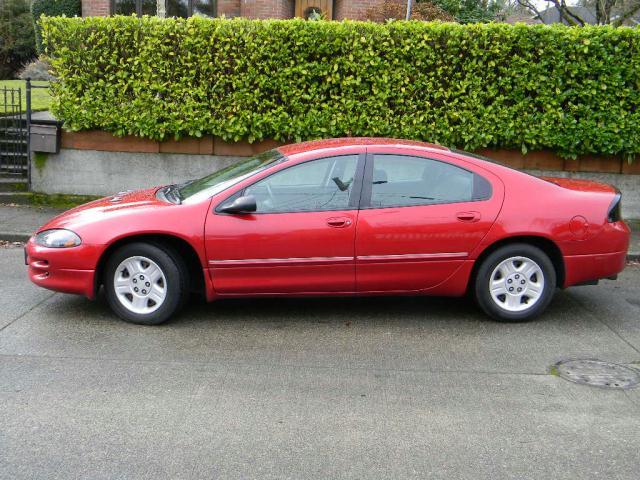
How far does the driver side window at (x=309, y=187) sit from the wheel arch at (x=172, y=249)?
679 millimetres

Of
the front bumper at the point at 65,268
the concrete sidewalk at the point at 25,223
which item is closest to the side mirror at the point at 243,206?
the front bumper at the point at 65,268

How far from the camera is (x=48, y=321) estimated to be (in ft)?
20.3

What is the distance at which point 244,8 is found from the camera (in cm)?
1697

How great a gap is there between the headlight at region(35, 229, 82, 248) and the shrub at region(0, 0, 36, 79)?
22.8 meters

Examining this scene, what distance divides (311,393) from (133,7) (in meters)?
15.1

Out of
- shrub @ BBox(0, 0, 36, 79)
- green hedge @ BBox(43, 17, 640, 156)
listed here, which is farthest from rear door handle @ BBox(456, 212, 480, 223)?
shrub @ BBox(0, 0, 36, 79)

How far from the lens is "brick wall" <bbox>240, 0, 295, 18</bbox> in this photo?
656 inches

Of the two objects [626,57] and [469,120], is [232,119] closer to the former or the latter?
[469,120]

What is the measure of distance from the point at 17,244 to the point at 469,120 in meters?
6.21

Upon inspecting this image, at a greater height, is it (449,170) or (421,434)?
(449,170)

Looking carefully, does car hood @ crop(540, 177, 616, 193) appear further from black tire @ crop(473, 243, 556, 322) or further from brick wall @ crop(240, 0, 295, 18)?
brick wall @ crop(240, 0, 295, 18)

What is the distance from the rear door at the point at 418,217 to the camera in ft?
19.7

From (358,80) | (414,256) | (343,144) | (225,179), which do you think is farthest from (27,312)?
(358,80)

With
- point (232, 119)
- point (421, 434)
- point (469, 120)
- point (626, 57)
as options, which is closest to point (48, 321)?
point (421, 434)
